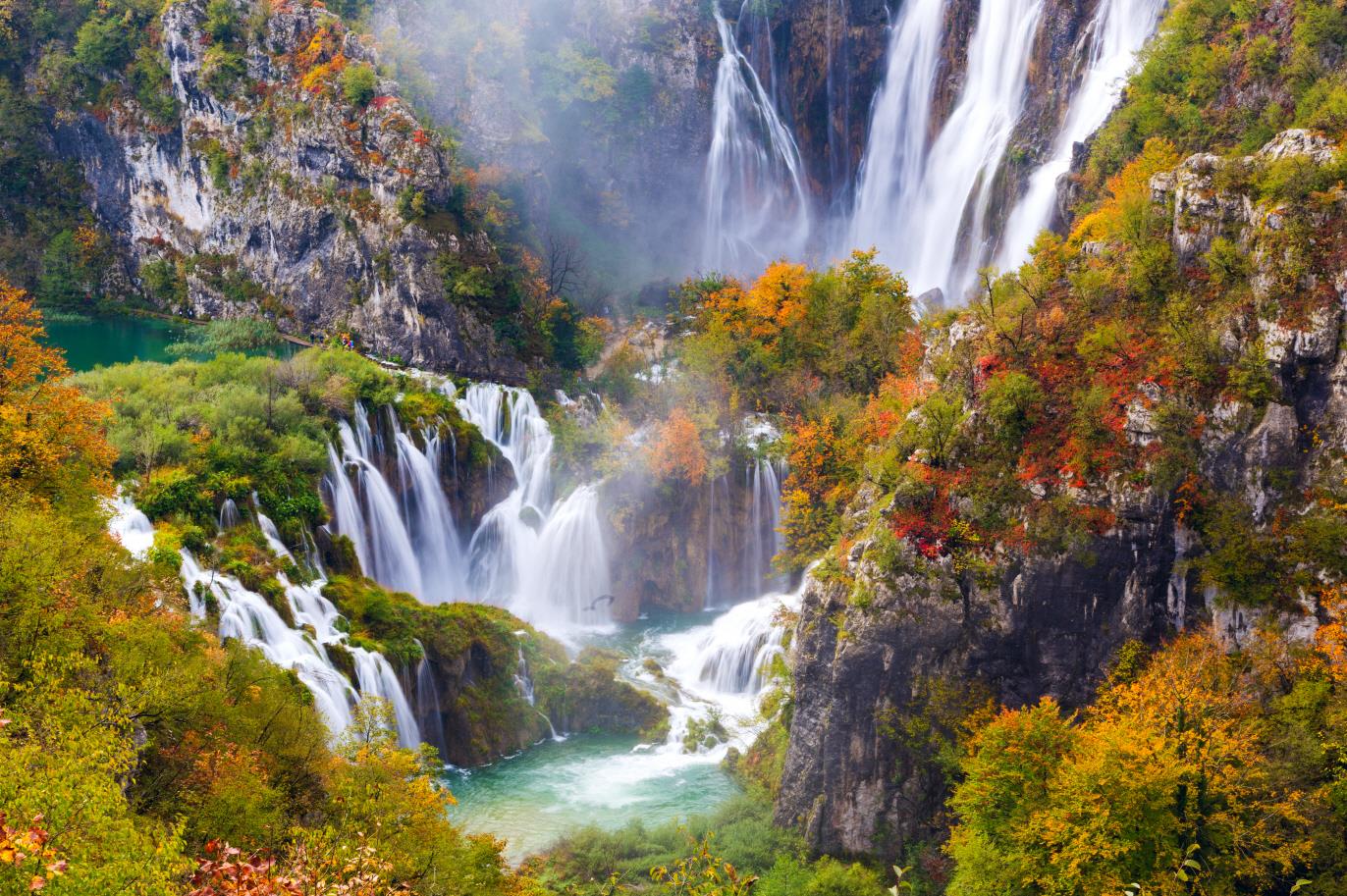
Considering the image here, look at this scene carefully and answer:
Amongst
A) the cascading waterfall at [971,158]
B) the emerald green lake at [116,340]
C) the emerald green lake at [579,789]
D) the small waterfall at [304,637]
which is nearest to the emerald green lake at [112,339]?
the emerald green lake at [116,340]

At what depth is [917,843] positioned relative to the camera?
1048 inches

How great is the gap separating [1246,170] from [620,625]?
3023 cm

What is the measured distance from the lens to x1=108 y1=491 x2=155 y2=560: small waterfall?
29.8 meters

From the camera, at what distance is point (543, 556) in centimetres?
4744

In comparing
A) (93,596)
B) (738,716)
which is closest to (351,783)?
(93,596)

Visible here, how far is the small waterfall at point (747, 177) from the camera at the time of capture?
7319 centimetres

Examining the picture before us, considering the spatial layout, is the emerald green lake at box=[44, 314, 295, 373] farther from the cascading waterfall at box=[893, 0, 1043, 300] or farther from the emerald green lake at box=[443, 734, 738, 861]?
the cascading waterfall at box=[893, 0, 1043, 300]

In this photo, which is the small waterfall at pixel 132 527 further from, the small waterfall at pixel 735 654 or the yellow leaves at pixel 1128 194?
the yellow leaves at pixel 1128 194

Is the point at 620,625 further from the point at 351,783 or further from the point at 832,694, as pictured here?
the point at 351,783

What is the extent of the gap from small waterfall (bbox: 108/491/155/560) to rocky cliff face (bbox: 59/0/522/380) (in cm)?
2762

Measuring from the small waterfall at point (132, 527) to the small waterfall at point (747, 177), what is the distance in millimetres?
48776

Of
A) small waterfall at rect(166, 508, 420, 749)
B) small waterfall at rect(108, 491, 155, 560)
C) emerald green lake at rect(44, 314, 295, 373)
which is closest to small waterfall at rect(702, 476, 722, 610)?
small waterfall at rect(166, 508, 420, 749)

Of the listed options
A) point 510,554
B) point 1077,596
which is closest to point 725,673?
point 510,554

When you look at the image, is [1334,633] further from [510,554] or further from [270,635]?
[510,554]
